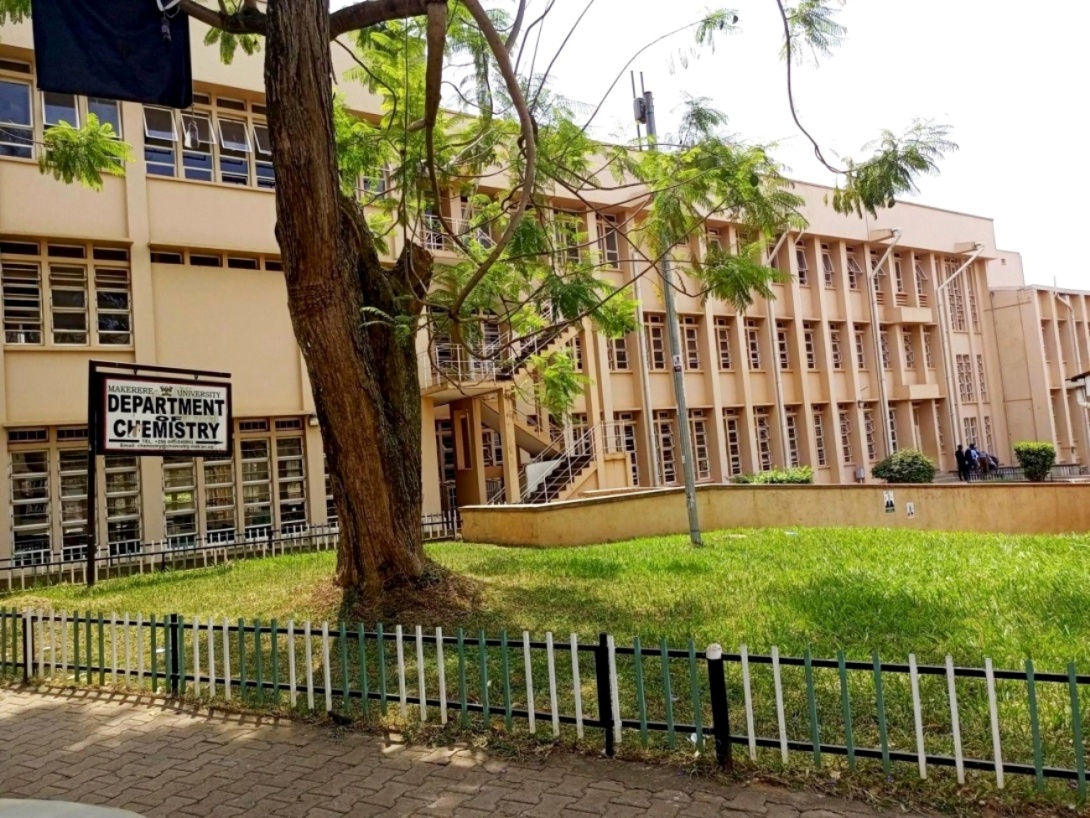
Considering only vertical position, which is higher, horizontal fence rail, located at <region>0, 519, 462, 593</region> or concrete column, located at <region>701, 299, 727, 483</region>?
concrete column, located at <region>701, 299, 727, 483</region>

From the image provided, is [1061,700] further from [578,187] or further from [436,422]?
[436,422]

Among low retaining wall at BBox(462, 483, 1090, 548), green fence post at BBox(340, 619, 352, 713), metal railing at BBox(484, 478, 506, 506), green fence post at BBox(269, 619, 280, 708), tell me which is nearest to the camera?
green fence post at BBox(340, 619, 352, 713)

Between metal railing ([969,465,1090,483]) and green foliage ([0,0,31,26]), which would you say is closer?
green foliage ([0,0,31,26])

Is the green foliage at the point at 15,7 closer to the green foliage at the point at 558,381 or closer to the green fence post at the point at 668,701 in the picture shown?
the green foliage at the point at 558,381

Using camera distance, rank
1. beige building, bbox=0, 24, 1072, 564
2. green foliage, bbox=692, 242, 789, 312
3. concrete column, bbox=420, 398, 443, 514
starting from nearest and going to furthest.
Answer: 1. green foliage, bbox=692, 242, 789, 312
2. beige building, bbox=0, 24, 1072, 564
3. concrete column, bbox=420, 398, 443, 514

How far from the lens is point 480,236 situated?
45.0ft

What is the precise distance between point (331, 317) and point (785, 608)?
5064 mm

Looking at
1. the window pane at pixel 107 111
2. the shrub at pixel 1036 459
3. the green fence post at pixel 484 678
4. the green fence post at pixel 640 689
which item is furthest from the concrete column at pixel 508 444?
the shrub at pixel 1036 459

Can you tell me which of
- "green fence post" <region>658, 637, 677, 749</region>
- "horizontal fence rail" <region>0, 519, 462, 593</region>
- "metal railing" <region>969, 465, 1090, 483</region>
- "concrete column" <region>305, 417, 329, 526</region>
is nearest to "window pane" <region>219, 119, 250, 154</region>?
"concrete column" <region>305, 417, 329, 526</region>

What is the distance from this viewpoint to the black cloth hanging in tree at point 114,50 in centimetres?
668

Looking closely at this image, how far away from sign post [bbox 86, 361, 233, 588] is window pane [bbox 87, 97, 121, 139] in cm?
560

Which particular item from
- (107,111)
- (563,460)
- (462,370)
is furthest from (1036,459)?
(107,111)

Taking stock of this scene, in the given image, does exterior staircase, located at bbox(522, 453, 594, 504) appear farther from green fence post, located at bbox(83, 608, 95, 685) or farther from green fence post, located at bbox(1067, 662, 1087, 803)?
green fence post, located at bbox(1067, 662, 1087, 803)

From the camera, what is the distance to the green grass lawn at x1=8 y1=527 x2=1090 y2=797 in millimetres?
4828
